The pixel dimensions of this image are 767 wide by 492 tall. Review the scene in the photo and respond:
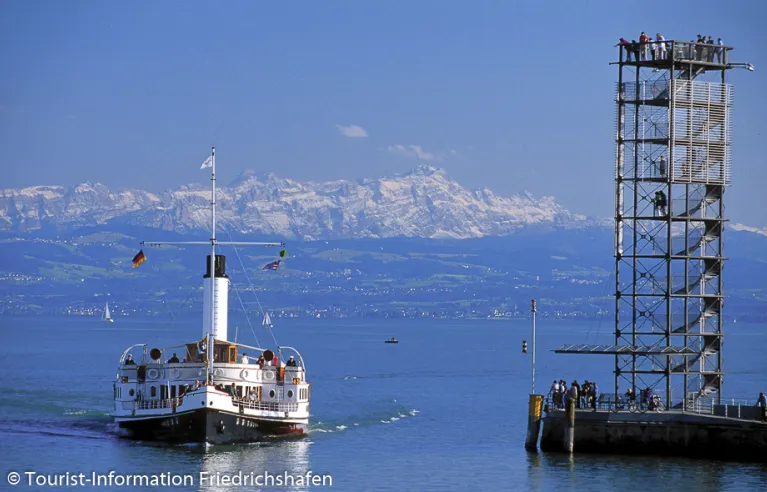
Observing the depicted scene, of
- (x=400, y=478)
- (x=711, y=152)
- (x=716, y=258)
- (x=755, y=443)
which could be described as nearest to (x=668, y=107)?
(x=711, y=152)

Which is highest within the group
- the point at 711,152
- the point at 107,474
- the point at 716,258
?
the point at 711,152

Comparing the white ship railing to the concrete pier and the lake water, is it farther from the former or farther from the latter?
the concrete pier

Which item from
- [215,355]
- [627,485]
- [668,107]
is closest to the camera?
[627,485]

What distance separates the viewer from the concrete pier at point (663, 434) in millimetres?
62562

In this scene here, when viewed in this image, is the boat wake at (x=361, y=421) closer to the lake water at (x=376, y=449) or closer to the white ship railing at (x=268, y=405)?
the lake water at (x=376, y=449)

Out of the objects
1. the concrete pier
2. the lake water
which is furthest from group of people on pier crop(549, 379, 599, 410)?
the lake water

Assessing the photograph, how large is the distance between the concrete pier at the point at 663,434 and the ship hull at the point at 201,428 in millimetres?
16565

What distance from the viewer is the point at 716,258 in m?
69.1

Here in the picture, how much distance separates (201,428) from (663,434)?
73.7 ft

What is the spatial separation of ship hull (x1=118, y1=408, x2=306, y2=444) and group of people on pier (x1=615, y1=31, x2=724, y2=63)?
26.1 meters

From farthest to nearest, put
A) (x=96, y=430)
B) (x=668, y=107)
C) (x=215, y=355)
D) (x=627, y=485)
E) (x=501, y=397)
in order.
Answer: (x=501, y=397), (x=96, y=430), (x=215, y=355), (x=668, y=107), (x=627, y=485)

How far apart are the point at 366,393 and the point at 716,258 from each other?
175 ft

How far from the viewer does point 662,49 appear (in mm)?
69125

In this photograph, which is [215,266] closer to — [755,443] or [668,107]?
[668,107]
